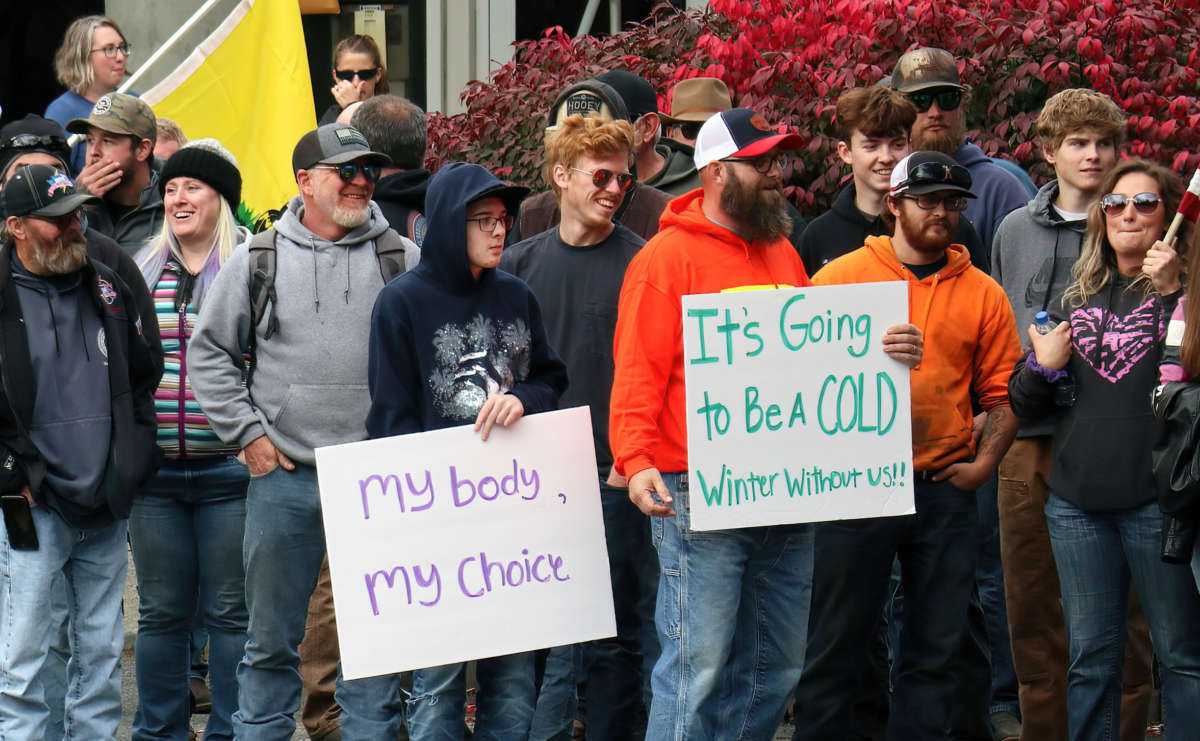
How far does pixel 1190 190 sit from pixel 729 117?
4.76ft

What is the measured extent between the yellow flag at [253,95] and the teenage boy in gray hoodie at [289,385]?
2.58 meters

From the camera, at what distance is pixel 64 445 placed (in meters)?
5.68

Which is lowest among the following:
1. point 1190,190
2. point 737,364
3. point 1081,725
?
point 1081,725

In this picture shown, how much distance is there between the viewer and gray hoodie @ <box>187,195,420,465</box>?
5637 mm

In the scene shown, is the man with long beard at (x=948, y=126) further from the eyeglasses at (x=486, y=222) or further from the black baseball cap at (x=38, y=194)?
the black baseball cap at (x=38, y=194)

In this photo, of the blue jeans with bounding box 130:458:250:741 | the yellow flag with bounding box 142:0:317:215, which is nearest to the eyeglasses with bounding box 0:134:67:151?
the blue jeans with bounding box 130:458:250:741

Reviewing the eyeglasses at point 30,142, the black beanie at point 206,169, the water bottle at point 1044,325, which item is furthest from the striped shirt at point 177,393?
the water bottle at point 1044,325

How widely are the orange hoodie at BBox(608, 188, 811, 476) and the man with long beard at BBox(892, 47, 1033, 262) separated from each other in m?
1.75

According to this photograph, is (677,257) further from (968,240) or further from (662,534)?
(968,240)

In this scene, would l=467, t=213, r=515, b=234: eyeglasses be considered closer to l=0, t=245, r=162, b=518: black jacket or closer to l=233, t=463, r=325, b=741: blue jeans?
l=233, t=463, r=325, b=741: blue jeans

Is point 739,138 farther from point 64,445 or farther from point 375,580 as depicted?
point 64,445

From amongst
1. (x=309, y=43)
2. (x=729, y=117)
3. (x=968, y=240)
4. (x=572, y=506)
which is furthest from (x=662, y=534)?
(x=309, y=43)

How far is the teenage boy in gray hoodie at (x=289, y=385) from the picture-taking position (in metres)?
5.64

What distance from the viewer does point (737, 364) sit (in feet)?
16.6
